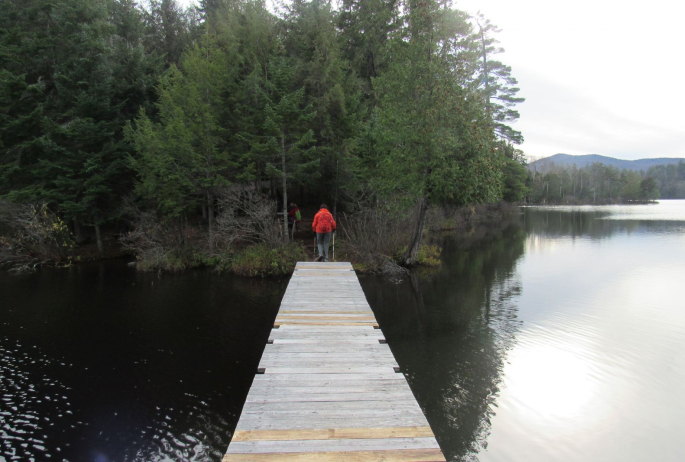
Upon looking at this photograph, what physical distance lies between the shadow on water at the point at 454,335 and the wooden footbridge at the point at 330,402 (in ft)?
8.96

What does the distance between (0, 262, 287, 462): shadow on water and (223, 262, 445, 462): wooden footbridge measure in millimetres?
2916

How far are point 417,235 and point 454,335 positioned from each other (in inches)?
377

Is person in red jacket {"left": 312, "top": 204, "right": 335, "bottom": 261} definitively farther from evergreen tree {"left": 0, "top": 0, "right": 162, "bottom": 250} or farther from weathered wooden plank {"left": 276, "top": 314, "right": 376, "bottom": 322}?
evergreen tree {"left": 0, "top": 0, "right": 162, "bottom": 250}

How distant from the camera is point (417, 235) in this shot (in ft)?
69.1

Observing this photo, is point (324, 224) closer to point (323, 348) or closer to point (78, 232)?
point (323, 348)

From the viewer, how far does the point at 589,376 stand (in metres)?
9.53

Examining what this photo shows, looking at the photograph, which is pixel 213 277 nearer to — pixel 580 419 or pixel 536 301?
pixel 536 301

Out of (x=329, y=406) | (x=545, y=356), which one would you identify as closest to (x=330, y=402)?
(x=329, y=406)

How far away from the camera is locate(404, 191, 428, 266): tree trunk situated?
20344mm

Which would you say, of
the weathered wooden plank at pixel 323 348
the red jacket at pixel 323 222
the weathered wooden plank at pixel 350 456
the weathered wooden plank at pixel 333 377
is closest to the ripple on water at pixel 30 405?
the weathered wooden plank at pixel 323 348

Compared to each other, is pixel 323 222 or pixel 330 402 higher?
pixel 323 222

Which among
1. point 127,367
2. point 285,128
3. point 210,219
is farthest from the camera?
point 285,128

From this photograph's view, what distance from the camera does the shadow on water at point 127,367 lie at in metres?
7.22

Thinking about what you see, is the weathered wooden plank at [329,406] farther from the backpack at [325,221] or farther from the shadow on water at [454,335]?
the backpack at [325,221]
